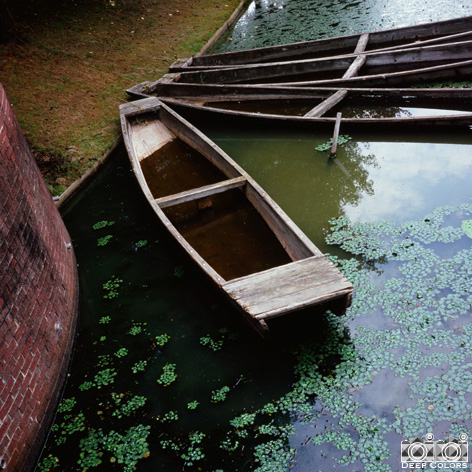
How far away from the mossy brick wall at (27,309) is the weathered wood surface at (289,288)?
1885 mm

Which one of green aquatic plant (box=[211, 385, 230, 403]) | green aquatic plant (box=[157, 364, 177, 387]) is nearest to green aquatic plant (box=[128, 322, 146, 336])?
green aquatic plant (box=[157, 364, 177, 387])

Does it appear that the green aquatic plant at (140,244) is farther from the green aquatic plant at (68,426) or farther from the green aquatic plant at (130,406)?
the green aquatic plant at (68,426)

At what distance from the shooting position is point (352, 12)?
548 inches

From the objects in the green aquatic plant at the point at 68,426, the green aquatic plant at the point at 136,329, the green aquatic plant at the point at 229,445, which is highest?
the green aquatic plant at the point at 136,329

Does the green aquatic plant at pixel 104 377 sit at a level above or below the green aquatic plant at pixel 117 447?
above

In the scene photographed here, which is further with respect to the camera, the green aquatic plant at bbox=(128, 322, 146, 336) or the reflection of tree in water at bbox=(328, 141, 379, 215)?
the reflection of tree in water at bbox=(328, 141, 379, 215)

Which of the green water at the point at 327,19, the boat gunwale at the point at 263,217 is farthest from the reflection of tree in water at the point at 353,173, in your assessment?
the green water at the point at 327,19

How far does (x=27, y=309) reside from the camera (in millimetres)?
4023

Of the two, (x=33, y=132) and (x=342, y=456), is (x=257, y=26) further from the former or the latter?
(x=342, y=456)

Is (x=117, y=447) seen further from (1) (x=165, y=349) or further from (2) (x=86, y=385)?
(1) (x=165, y=349)

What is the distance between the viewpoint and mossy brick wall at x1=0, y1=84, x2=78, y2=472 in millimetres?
3611

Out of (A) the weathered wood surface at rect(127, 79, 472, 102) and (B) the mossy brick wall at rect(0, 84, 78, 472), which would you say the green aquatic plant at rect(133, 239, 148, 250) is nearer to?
(B) the mossy brick wall at rect(0, 84, 78, 472)

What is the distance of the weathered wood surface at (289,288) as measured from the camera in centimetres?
414

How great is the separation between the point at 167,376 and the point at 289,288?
159 cm
